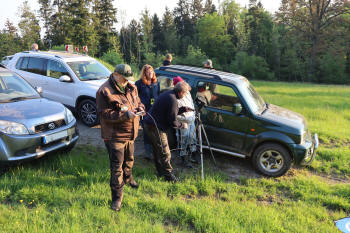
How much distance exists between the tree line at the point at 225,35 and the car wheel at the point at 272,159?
88.1ft

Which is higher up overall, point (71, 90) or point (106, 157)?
point (71, 90)

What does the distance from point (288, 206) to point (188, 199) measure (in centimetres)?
157

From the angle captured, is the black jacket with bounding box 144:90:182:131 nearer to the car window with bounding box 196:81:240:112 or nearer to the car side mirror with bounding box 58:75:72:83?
the car window with bounding box 196:81:240:112

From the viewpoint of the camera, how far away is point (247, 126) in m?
5.55

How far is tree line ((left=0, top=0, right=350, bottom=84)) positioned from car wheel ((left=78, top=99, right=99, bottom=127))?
23.5 metres

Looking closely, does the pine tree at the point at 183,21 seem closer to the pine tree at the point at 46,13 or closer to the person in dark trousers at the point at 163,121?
the pine tree at the point at 46,13

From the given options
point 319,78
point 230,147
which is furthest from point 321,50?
point 230,147

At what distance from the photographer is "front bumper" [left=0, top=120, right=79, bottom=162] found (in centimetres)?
445

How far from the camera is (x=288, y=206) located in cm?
441

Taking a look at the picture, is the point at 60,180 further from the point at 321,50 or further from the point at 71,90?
the point at 321,50

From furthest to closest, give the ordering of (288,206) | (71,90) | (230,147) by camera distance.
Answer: (71,90)
(230,147)
(288,206)

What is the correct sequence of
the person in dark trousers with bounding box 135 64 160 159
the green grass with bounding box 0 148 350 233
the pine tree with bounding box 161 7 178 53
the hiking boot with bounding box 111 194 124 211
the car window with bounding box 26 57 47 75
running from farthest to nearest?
the pine tree with bounding box 161 7 178 53 → the car window with bounding box 26 57 47 75 → the person in dark trousers with bounding box 135 64 160 159 → the hiking boot with bounding box 111 194 124 211 → the green grass with bounding box 0 148 350 233

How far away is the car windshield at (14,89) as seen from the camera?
546 centimetres

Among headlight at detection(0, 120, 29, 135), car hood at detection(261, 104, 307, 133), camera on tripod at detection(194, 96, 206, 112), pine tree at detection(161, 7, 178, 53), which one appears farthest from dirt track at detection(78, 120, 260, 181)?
pine tree at detection(161, 7, 178, 53)
